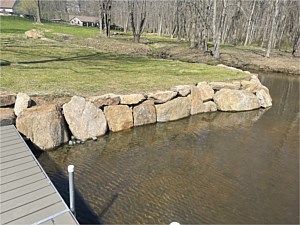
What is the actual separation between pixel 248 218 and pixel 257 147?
332 centimetres

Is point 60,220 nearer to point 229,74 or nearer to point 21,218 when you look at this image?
point 21,218

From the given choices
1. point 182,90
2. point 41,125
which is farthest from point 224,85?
point 41,125

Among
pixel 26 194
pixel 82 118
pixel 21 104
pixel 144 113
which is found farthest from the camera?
pixel 144 113

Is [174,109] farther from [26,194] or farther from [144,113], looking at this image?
[26,194]

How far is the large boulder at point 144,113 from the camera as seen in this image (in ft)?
28.7

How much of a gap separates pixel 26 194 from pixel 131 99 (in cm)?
497

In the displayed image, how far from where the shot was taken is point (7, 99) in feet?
23.5

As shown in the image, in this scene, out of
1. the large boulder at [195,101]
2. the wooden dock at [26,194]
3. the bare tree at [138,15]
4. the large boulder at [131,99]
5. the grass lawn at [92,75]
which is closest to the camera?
the wooden dock at [26,194]

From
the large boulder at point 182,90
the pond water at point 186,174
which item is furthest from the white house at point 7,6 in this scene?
the pond water at point 186,174

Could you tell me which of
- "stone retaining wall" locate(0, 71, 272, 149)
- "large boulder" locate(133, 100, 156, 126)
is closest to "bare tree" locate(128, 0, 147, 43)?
"stone retaining wall" locate(0, 71, 272, 149)

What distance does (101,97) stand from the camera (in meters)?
8.16

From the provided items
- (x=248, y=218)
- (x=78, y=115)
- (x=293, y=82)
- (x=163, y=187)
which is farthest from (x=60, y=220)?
(x=293, y=82)

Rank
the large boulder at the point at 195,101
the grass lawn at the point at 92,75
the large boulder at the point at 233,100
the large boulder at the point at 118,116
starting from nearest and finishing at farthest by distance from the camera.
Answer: the large boulder at the point at 118,116
the grass lawn at the point at 92,75
the large boulder at the point at 195,101
the large boulder at the point at 233,100

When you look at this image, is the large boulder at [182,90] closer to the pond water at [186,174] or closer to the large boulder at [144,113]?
the pond water at [186,174]
